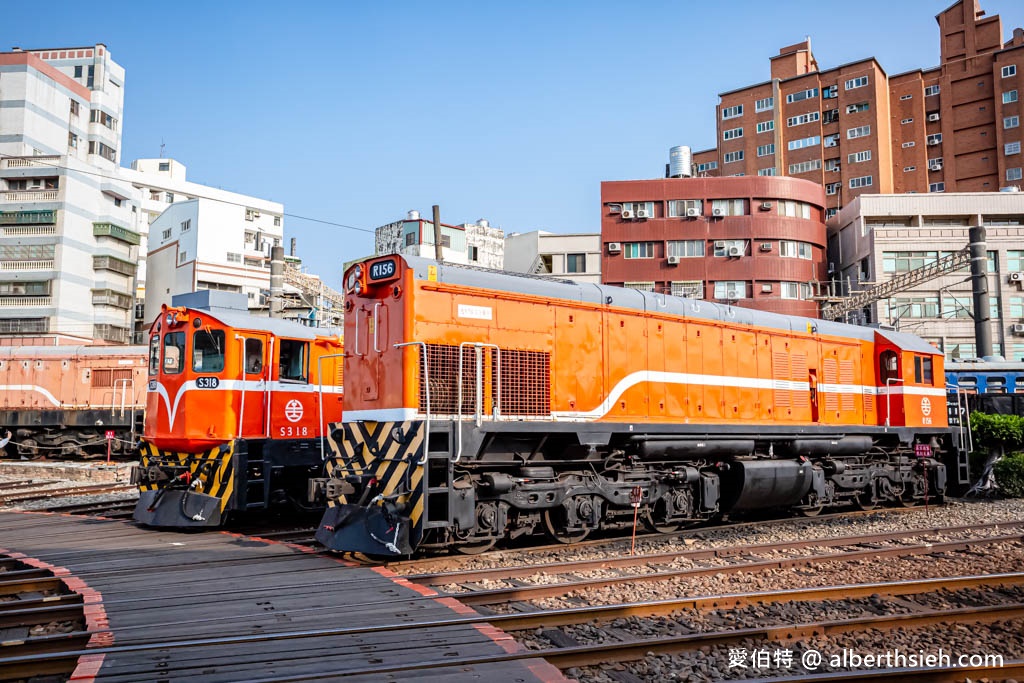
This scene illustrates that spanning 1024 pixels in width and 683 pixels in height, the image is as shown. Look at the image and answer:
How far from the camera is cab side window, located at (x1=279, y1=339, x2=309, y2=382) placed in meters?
12.0

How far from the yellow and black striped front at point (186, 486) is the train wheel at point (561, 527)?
15.1ft

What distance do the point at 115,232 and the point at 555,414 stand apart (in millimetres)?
50449

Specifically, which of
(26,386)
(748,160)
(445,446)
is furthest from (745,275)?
(445,446)

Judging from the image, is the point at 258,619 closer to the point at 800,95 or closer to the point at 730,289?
the point at 730,289

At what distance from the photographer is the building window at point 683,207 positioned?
44594 mm

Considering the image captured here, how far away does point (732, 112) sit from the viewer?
204ft

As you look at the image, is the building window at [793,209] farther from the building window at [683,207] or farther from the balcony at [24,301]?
the balcony at [24,301]

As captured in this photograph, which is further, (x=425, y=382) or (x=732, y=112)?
(x=732, y=112)

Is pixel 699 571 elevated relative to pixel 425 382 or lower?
lower

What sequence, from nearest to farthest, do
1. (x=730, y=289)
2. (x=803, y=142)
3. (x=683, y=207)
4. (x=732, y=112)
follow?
(x=730, y=289)
(x=683, y=207)
(x=803, y=142)
(x=732, y=112)

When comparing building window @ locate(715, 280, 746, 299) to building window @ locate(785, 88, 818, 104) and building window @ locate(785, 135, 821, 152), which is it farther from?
building window @ locate(785, 88, 818, 104)

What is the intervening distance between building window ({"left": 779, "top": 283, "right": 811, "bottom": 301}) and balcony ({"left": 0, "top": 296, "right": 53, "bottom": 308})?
44.9 m

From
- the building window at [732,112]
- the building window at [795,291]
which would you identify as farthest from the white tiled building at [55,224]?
the building window at [732,112]

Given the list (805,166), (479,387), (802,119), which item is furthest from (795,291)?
(479,387)
